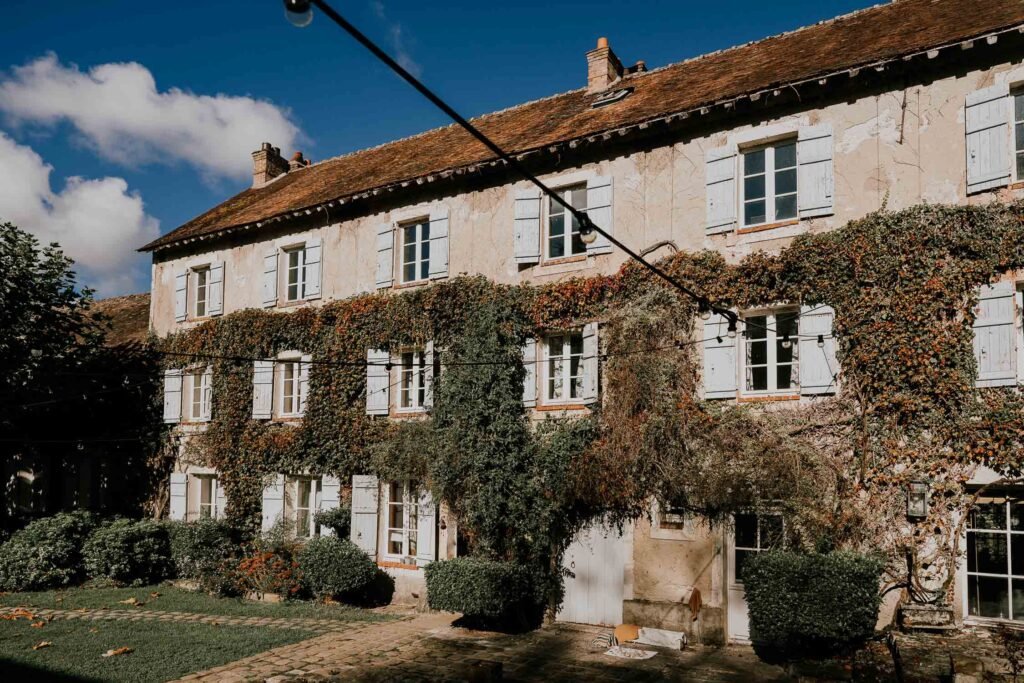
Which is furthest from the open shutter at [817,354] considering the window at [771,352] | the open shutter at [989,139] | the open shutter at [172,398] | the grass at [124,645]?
the open shutter at [172,398]

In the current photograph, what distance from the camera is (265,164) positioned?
69.1ft

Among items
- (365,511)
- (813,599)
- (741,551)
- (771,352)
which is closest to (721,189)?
(771,352)

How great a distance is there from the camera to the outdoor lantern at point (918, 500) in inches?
387

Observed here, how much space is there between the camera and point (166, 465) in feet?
59.0

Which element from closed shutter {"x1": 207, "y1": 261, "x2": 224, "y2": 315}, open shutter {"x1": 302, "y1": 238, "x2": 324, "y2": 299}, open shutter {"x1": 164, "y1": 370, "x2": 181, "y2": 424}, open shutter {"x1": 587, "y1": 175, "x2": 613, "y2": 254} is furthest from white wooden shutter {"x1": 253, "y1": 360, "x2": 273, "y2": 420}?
open shutter {"x1": 587, "y1": 175, "x2": 613, "y2": 254}

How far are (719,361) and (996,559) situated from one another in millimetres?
3994

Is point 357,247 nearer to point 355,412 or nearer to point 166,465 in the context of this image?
point 355,412

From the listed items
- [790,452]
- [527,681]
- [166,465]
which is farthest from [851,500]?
[166,465]

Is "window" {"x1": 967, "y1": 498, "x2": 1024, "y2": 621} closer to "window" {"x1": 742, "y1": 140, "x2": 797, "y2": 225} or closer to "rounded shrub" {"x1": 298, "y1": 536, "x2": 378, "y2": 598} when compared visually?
"window" {"x1": 742, "y1": 140, "x2": 797, "y2": 225}

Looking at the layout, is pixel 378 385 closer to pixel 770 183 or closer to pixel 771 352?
pixel 771 352

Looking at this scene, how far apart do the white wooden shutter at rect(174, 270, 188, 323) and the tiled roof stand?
858 mm

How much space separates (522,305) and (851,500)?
18.4 feet

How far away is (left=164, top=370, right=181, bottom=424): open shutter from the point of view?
58.7ft

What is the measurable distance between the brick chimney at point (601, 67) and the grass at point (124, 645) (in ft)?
35.3
